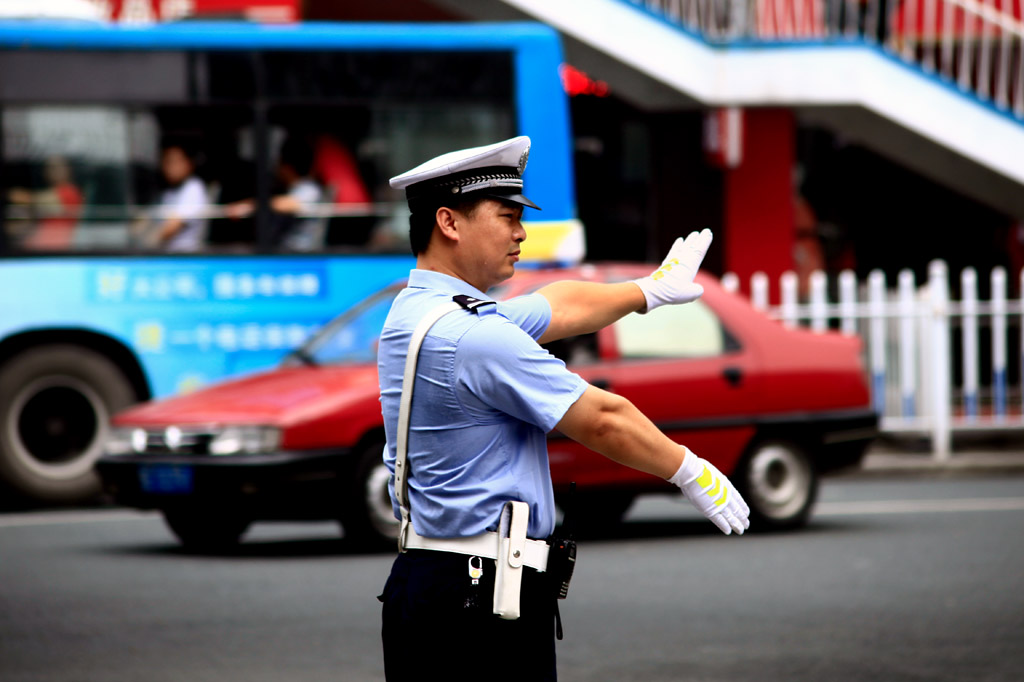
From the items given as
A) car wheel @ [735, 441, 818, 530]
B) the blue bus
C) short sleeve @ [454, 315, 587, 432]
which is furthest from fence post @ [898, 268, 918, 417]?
short sleeve @ [454, 315, 587, 432]

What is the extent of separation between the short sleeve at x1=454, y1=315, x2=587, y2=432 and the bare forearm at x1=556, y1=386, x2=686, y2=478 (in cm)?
3

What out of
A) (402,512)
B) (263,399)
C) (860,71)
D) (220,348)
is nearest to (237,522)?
(263,399)

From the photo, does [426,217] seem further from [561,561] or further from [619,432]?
[561,561]

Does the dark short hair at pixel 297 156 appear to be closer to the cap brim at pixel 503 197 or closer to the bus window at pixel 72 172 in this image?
the bus window at pixel 72 172

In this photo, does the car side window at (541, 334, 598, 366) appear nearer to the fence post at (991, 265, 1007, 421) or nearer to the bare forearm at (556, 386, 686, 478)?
the fence post at (991, 265, 1007, 421)

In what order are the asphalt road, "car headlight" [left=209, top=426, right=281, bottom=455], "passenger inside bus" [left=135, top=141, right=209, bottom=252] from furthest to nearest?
"passenger inside bus" [left=135, top=141, right=209, bottom=252] → "car headlight" [left=209, top=426, right=281, bottom=455] → the asphalt road

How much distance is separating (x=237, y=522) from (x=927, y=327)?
685cm

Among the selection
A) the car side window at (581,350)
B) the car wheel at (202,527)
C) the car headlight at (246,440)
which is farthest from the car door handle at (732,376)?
the car wheel at (202,527)

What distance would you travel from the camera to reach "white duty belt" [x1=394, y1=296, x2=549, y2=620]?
2.97 metres

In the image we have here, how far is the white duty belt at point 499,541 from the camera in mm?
2971

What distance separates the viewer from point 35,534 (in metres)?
9.70

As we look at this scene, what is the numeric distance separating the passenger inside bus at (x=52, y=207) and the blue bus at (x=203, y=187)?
0.04ft

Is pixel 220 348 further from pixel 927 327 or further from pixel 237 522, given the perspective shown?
pixel 927 327

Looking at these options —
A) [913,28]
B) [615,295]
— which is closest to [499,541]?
[615,295]
